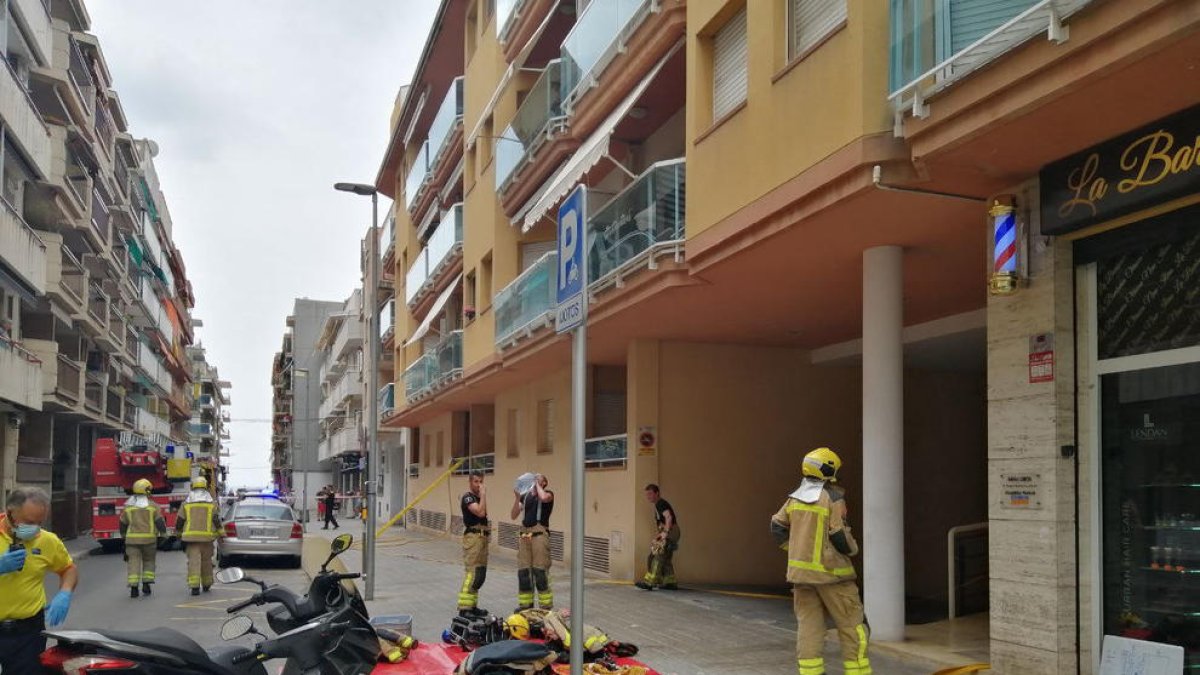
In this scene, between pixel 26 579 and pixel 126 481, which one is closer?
pixel 26 579

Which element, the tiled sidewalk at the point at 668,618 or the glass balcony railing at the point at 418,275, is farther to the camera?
the glass balcony railing at the point at 418,275

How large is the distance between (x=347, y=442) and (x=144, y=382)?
12.0 meters

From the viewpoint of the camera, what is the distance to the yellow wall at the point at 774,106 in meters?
9.20

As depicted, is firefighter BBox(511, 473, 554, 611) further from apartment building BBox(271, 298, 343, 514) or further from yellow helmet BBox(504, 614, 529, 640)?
apartment building BBox(271, 298, 343, 514)

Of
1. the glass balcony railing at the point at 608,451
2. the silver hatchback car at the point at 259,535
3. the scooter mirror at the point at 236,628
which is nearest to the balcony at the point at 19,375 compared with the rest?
the silver hatchback car at the point at 259,535

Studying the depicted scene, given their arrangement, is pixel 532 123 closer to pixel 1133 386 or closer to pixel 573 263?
pixel 1133 386

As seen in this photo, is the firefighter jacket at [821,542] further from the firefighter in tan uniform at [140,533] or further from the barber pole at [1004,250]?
the firefighter in tan uniform at [140,533]

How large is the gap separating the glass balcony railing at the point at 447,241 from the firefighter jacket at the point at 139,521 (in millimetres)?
13635

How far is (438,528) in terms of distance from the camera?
1384 inches

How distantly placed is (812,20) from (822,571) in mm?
5785

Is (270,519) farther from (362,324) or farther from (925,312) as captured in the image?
(362,324)

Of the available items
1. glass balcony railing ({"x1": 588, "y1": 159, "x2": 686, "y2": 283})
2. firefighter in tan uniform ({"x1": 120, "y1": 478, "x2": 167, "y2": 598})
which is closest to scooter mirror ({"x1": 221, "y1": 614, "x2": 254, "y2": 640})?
glass balcony railing ({"x1": 588, "y1": 159, "x2": 686, "y2": 283})

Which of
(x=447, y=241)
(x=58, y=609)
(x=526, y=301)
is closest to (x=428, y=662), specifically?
(x=58, y=609)

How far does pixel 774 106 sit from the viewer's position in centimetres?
1086
